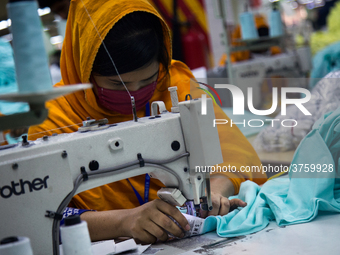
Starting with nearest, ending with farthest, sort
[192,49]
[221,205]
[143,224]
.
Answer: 1. [143,224]
2. [221,205]
3. [192,49]

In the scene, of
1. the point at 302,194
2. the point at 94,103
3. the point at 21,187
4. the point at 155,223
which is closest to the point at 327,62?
the point at 302,194

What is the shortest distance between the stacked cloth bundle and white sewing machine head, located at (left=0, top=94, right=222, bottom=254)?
0.12m

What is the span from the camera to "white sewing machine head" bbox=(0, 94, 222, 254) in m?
0.77

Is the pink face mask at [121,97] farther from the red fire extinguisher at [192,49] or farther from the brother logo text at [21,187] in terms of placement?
the red fire extinguisher at [192,49]

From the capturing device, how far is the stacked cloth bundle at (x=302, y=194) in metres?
1.01

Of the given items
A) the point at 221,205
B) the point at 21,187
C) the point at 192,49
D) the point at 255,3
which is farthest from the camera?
the point at 255,3

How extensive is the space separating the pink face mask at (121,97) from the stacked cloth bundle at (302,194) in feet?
1.44

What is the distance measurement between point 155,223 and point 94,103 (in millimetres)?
457

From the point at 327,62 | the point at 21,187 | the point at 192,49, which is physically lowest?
the point at 21,187

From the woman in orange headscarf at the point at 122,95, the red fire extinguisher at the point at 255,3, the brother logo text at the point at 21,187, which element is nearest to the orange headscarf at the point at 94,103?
the woman in orange headscarf at the point at 122,95

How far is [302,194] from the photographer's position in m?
1.08

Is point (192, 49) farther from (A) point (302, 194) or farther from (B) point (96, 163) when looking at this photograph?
(B) point (96, 163)

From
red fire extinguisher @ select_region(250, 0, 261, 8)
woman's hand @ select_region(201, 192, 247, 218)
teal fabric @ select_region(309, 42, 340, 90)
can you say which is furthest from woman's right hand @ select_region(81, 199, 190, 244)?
red fire extinguisher @ select_region(250, 0, 261, 8)

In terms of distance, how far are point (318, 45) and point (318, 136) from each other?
4616 mm
